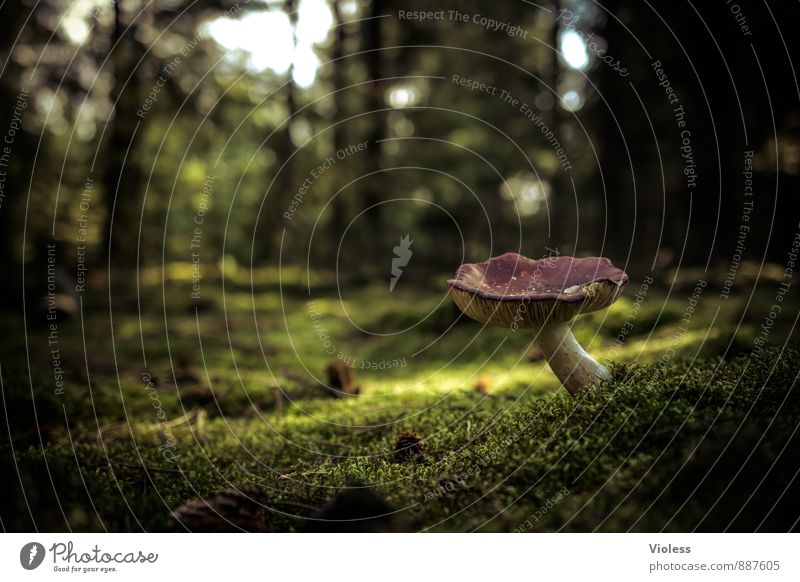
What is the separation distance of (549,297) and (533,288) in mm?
436

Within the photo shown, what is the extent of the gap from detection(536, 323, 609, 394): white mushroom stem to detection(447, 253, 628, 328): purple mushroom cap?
0.10m

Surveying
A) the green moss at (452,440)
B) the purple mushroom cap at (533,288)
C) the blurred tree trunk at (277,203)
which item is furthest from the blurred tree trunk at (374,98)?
the purple mushroom cap at (533,288)

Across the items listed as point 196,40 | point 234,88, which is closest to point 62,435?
point 196,40

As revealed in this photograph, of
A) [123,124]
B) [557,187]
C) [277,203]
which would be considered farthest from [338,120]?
[557,187]

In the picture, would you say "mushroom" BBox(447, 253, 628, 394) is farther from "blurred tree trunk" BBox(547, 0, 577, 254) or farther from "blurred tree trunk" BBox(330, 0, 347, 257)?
"blurred tree trunk" BBox(330, 0, 347, 257)

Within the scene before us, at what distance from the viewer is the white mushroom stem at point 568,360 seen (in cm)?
276

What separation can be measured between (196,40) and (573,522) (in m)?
11.1

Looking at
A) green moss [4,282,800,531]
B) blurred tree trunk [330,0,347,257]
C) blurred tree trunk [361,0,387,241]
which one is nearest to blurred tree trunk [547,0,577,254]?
blurred tree trunk [361,0,387,241]

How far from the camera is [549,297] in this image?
237cm

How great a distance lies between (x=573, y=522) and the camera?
86.4 inches

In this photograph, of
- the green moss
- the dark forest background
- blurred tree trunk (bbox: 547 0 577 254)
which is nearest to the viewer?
the green moss

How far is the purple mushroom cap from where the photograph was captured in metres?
2.43

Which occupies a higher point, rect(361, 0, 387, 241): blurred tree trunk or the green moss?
rect(361, 0, 387, 241): blurred tree trunk

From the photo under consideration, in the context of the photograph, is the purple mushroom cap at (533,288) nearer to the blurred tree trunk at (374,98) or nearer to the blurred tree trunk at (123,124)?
the blurred tree trunk at (374,98)
